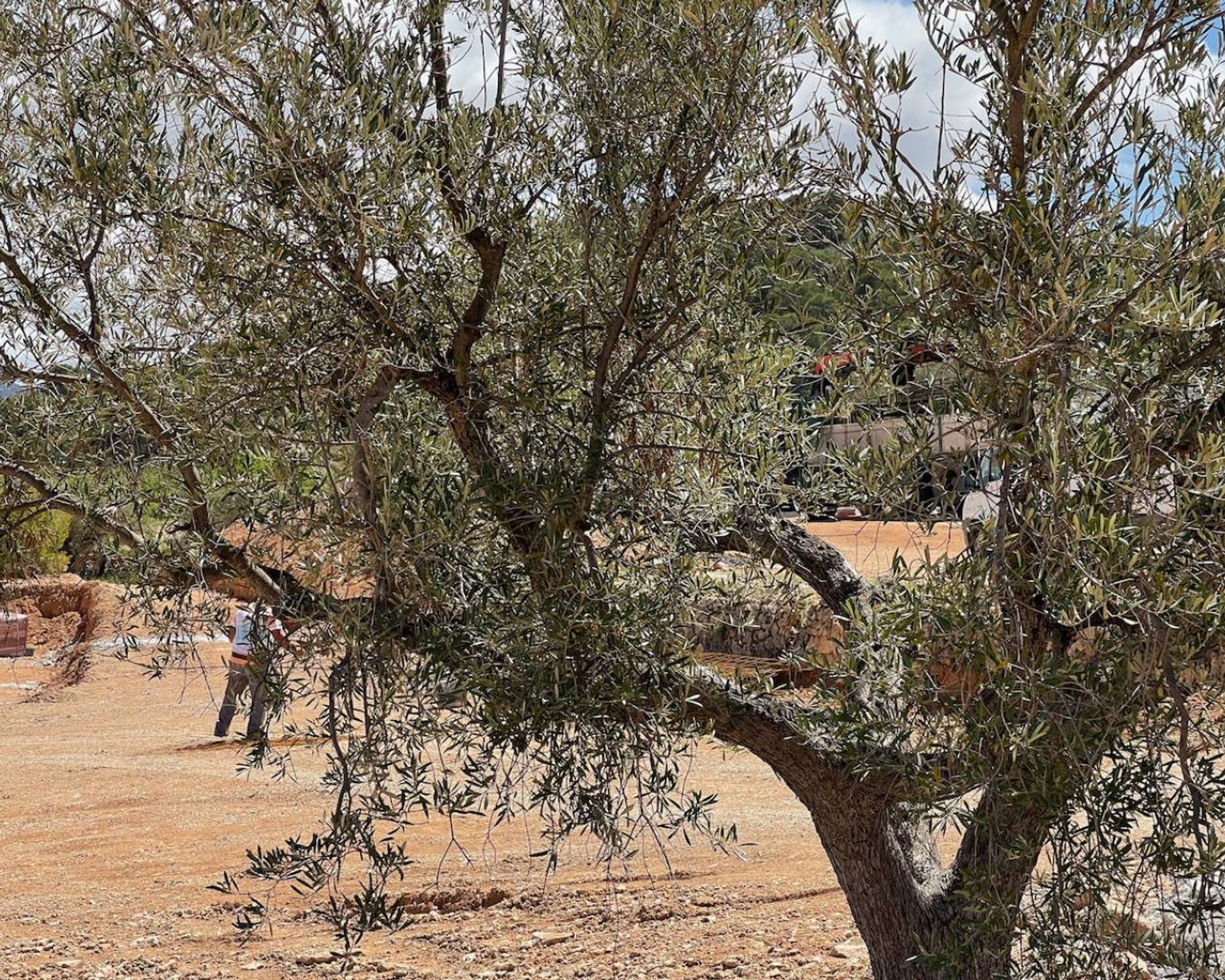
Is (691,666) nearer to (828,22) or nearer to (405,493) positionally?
(405,493)

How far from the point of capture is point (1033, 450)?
10.9 feet

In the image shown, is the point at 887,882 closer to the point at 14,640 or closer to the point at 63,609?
the point at 14,640

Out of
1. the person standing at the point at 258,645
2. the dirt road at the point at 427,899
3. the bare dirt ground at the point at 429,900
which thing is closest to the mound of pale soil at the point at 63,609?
the bare dirt ground at the point at 429,900

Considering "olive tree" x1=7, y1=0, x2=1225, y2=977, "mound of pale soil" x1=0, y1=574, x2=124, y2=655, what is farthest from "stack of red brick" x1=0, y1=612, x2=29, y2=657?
"olive tree" x1=7, y1=0, x2=1225, y2=977

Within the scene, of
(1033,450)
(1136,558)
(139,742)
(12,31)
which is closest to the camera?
(1136,558)

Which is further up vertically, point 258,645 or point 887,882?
point 258,645

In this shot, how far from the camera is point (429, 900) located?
9391mm

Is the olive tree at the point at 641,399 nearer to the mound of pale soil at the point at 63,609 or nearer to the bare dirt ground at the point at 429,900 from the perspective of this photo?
the bare dirt ground at the point at 429,900

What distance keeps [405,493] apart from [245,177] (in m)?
1.18

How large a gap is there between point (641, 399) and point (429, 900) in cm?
595

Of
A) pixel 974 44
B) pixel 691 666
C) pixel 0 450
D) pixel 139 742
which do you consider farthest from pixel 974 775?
A: pixel 139 742

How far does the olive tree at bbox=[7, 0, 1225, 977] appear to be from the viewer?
341 centimetres

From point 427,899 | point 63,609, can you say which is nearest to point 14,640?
point 63,609

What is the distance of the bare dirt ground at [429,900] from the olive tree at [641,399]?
3.21 ft
